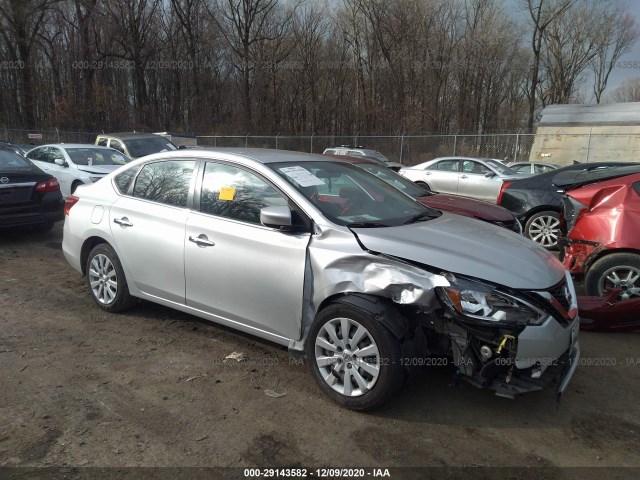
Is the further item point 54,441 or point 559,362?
point 559,362

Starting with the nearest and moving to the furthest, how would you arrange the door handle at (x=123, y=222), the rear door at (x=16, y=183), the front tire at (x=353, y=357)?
the front tire at (x=353, y=357) → the door handle at (x=123, y=222) → the rear door at (x=16, y=183)

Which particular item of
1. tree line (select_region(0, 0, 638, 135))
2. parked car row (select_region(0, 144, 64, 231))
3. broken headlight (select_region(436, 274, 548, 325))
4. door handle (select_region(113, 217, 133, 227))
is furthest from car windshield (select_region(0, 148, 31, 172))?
tree line (select_region(0, 0, 638, 135))

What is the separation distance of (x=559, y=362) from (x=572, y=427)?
442mm

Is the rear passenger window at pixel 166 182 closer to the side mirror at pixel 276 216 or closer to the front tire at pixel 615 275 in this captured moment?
the side mirror at pixel 276 216

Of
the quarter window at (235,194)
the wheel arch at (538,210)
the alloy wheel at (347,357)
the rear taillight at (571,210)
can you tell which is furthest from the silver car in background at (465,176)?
the alloy wheel at (347,357)

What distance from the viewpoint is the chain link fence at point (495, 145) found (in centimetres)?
2292

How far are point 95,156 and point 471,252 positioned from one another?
10180 mm

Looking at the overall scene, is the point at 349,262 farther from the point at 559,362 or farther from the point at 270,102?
the point at 270,102

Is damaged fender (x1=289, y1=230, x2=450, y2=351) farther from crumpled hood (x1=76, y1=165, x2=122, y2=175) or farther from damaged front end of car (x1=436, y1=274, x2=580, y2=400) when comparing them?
crumpled hood (x1=76, y1=165, x2=122, y2=175)

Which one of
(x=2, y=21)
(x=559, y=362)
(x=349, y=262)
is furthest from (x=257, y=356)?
(x=2, y=21)

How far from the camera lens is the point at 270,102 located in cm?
3594

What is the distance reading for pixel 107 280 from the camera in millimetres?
4875

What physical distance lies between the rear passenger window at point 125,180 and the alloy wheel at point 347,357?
2.66m

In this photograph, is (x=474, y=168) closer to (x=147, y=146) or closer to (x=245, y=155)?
(x=147, y=146)
